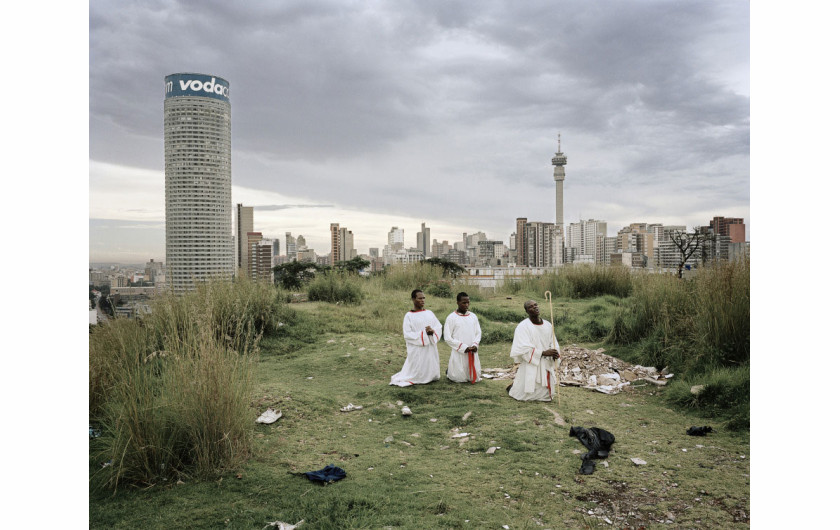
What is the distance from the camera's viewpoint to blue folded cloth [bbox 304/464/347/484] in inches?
148

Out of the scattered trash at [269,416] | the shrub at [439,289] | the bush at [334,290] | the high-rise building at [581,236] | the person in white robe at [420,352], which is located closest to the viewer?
the scattered trash at [269,416]

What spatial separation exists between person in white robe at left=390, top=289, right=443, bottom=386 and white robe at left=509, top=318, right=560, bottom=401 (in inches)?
48.9

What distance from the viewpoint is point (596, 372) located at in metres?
7.29

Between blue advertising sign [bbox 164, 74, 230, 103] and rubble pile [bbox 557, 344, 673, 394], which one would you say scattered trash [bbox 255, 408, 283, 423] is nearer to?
rubble pile [bbox 557, 344, 673, 394]

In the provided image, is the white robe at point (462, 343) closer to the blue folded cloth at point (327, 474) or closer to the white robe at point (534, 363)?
the white robe at point (534, 363)

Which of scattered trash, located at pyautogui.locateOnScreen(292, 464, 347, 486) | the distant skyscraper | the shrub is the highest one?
the distant skyscraper

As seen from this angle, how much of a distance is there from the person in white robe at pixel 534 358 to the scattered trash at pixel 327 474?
2.85 meters

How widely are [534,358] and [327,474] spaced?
Answer: 3.01m

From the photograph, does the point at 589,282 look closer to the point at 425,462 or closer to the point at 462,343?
the point at 462,343

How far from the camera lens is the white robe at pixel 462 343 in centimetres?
696

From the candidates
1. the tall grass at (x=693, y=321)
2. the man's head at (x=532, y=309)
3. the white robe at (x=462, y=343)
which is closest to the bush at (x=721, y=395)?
the tall grass at (x=693, y=321)

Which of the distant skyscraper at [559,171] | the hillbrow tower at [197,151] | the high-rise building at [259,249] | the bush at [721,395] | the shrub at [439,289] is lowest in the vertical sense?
the bush at [721,395]

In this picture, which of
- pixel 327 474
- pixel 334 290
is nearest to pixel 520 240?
pixel 334 290

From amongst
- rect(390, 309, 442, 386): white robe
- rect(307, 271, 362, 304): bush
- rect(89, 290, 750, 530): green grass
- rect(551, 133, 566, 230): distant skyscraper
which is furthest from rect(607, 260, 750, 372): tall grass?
rect(551, 133, 566, 230): distant skyscraper
